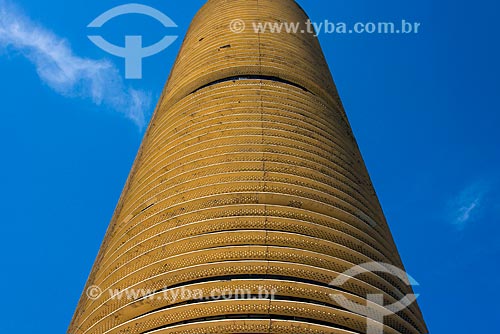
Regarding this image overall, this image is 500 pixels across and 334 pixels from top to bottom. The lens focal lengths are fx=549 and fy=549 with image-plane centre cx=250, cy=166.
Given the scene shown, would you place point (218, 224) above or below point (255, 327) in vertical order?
above

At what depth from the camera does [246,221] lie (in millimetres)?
17078

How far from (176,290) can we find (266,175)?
5540 mm

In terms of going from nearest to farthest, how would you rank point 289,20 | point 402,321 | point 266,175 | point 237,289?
point 237,289 < point 402,321 < point 266,175 < point 289,20

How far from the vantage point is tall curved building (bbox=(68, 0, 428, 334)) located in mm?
14688

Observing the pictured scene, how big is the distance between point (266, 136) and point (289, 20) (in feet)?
52.6

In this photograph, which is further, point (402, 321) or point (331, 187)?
point (331, 187)

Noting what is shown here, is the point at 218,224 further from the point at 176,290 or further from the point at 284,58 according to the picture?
the point at 284,58

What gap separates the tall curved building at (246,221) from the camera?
14.7 m

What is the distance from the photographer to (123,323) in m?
15.1

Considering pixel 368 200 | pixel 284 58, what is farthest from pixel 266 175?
pixel 284 58

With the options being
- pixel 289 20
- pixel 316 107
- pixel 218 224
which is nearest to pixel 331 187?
pixel 218 224

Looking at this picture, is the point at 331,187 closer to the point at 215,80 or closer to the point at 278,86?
the point at 278,86

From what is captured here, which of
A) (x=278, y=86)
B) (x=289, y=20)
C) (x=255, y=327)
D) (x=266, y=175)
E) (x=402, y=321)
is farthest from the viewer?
(x=289, y=20)

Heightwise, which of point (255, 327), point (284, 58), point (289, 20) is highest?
point (289, 20)
